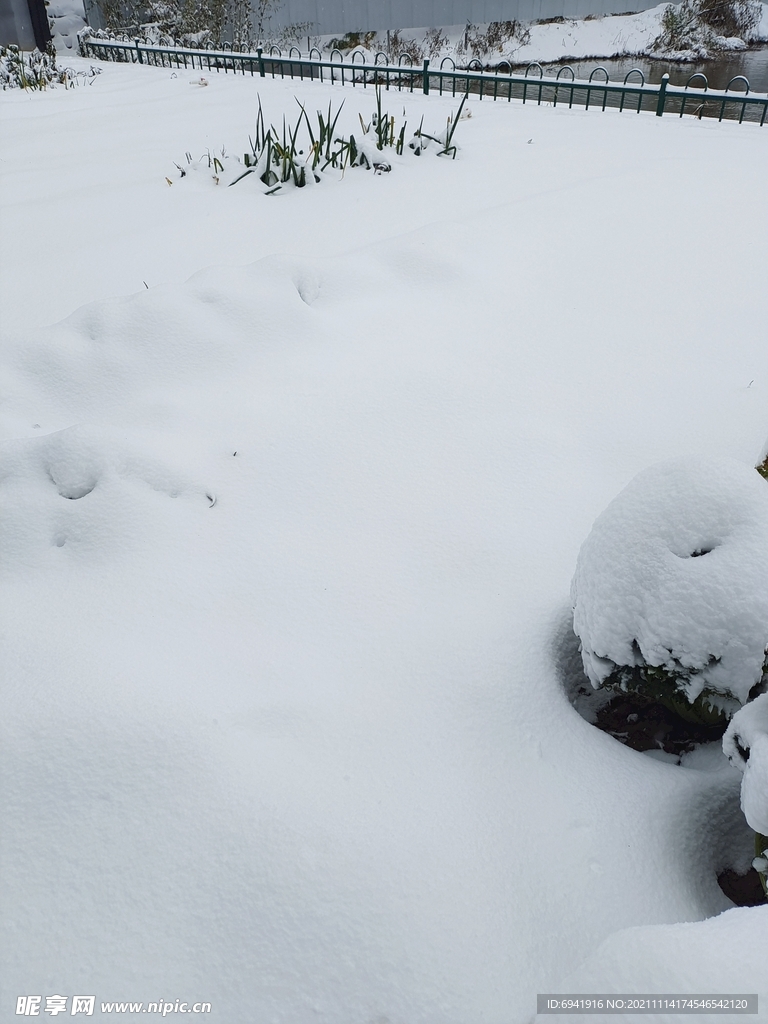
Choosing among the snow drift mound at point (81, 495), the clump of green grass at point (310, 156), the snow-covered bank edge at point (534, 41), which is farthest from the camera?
the snow-covered bank edge at point (534, 41)

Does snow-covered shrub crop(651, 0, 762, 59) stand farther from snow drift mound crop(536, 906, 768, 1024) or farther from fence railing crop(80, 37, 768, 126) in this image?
Answer: snow drift mound crop(536, 906, 768, 1024)

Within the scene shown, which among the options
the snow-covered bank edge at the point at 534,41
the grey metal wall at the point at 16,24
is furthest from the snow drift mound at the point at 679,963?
the snow-covered bank edge at the point at 534,41

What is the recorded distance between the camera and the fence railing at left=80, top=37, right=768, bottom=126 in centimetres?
622

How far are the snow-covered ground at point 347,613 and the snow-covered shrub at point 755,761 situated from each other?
15cm

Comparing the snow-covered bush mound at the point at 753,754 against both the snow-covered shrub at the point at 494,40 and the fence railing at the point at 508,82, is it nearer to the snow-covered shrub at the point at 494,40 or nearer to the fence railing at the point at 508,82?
the fence railing at the point at 508,82

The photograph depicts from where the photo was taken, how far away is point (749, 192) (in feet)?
13.8

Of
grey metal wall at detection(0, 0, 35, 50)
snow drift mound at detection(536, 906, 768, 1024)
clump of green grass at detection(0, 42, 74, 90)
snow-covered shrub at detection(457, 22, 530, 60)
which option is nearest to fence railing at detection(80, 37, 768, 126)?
grey metal wall at detection(0, 0, 35, 50)

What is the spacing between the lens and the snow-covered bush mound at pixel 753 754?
0.93 metres

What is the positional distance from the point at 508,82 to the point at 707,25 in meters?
14.9

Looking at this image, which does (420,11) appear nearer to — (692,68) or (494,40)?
(494,40)

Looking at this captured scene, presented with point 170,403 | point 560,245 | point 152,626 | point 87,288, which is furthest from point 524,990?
point 560,245

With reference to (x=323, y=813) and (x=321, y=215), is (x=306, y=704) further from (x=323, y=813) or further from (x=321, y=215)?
(x=321, y=215)

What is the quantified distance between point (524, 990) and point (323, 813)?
0.42 metres

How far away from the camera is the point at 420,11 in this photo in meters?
16.8
